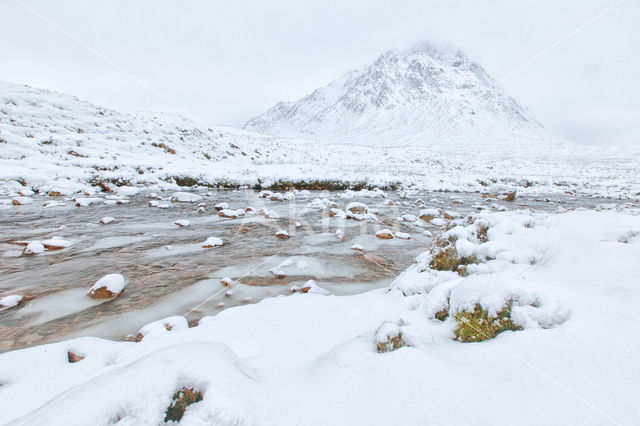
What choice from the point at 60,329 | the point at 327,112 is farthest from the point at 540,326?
the point at 327,112

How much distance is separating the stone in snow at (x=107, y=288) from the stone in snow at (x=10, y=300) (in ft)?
2.21

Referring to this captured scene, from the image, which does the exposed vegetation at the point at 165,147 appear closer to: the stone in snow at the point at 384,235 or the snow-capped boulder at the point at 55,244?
the snow-capped boulder at the point at 55,244

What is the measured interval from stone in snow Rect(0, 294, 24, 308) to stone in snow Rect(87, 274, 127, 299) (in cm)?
67

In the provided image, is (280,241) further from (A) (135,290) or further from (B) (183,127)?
(B) (183,127)

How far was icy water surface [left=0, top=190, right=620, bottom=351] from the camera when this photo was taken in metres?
3.23

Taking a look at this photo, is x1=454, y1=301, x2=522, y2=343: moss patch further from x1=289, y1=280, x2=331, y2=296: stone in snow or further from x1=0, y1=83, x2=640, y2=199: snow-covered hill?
x1=0, y1=83, x2=640, y2=199: snow-covered hill

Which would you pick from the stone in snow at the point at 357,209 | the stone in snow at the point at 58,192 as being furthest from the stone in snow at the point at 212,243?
the stone in snow at the point at 58,192

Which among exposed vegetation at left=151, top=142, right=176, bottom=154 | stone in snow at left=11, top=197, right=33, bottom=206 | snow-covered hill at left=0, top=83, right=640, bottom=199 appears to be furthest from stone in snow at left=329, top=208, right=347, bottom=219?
exposed vegetation at left=151, top=142, right=176, bottom=154

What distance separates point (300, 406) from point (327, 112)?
169 meters

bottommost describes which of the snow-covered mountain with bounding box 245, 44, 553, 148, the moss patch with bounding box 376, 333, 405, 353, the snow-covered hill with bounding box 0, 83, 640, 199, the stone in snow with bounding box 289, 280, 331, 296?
the stone in snow with bounding box 289, 280, 331, 296

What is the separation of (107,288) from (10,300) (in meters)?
0.97

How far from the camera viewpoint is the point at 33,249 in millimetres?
4988

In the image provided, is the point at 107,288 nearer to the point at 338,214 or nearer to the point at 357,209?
the point at 338,214

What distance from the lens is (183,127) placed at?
92.1 feet
